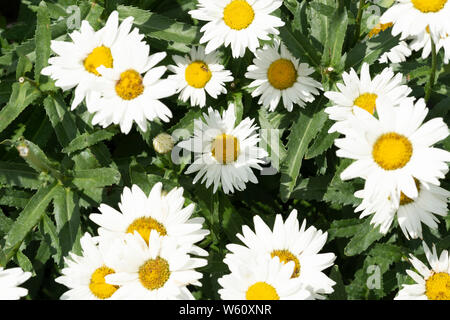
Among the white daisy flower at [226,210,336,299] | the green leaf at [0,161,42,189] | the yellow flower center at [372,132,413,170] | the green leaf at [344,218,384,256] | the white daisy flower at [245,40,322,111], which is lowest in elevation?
the white daisy flower at [226,210,336,299]

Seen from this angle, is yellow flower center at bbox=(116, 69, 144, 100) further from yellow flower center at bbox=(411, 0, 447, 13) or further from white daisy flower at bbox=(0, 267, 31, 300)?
yellow flower center at bbox=(411, 0, 447, 13)

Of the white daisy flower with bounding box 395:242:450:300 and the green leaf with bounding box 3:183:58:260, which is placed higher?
the green leaf with bounding box 3:183:58:260

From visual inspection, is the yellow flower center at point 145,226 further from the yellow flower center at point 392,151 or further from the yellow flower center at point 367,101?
the yellow flower center at point 367,101

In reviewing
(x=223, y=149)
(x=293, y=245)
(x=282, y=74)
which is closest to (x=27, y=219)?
(x=223, y=149)

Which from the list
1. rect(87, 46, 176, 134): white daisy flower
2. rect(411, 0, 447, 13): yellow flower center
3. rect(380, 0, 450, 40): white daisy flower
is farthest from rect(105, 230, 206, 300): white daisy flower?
rect(411, 0, 447, 13): yellow flower center

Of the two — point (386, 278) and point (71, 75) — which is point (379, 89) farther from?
point (71, 75)

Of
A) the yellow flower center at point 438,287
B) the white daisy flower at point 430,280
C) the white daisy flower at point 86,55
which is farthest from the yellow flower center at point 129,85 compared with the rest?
the yellow flower center at point 438,287
